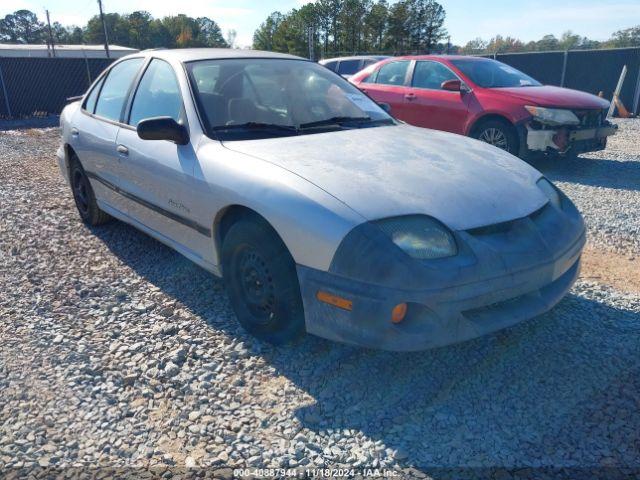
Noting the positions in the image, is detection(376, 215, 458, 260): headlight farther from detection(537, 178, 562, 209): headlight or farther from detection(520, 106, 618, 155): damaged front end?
detection(520, 106, 618, 155): damaged front end

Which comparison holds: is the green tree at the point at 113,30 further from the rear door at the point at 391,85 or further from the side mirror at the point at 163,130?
the side mirror at the point at 163,130

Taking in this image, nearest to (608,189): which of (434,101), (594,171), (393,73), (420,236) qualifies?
(594,171)

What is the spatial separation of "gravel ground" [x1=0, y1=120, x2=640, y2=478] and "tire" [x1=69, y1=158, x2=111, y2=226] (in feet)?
3.94

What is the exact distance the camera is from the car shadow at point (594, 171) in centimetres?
682

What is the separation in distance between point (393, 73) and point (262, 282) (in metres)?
6.60

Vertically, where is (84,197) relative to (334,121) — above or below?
below

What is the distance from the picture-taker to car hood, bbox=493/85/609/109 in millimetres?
7039

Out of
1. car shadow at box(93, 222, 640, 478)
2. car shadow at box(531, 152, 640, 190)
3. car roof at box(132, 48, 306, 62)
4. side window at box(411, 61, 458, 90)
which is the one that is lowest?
car shadow at box(531, 152, 640, 190)

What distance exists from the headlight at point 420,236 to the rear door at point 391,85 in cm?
606

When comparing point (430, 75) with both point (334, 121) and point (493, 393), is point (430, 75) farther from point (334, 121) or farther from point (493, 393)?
point (493, 393)


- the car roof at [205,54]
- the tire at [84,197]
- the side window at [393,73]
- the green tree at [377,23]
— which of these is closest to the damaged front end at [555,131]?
the side window at [393,73]

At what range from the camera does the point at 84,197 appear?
5.13 metres

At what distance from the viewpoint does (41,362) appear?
293cm

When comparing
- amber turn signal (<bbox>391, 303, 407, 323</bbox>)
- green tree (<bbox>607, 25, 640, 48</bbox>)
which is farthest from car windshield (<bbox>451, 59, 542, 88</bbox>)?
green tree (<bbox>607, 25, 640, 48</bbox>)
